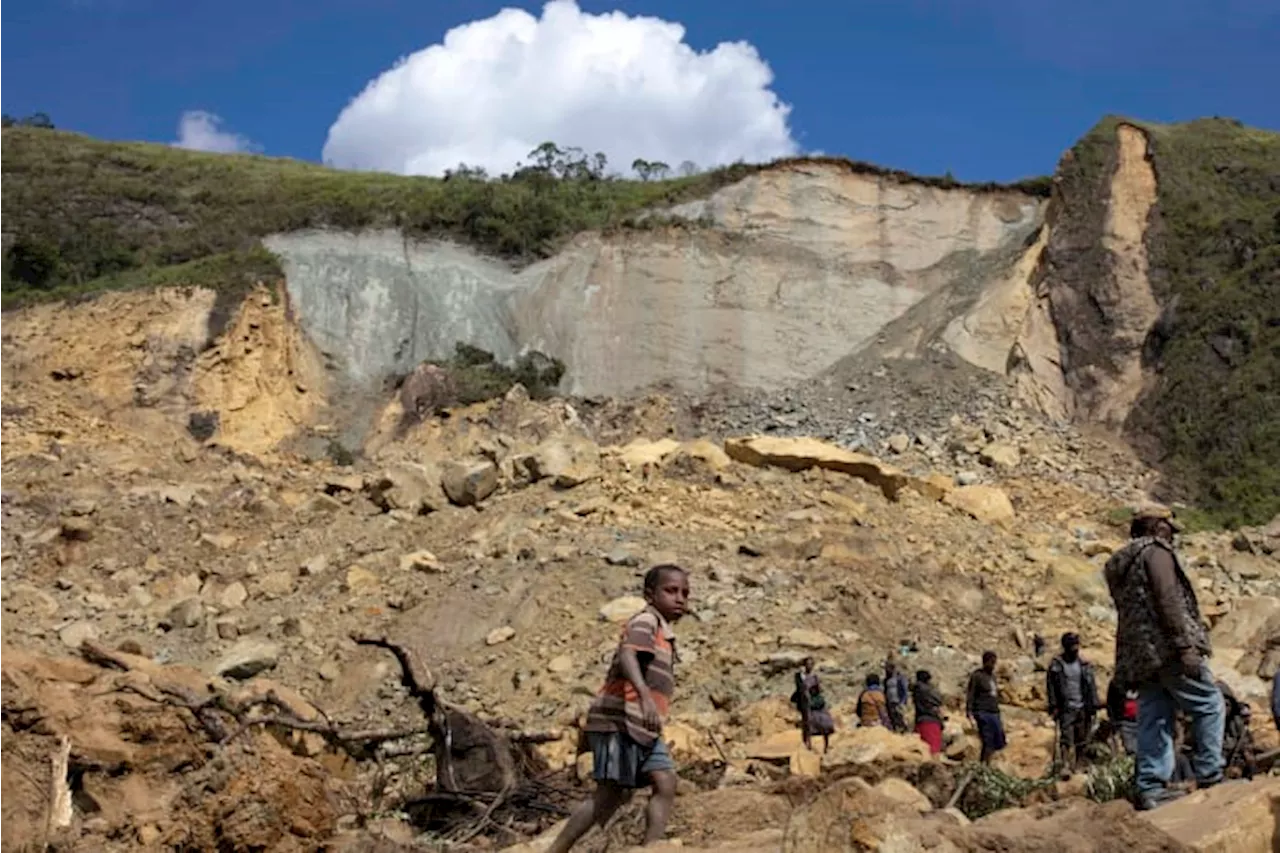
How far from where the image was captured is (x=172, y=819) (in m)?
6.18

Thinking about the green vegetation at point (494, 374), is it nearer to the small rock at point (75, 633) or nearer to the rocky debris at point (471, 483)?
the rocky debris at point (471, 483)

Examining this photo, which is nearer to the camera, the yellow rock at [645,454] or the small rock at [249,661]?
the small rock at [249,661]

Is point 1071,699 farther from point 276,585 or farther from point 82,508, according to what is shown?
point 82,508

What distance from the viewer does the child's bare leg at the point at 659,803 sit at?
16.4ft

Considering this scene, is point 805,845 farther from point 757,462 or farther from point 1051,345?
point 1051,345

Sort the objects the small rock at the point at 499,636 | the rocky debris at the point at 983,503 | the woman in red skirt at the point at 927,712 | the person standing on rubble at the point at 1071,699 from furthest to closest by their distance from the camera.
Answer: the rocky debris at the point at 983,503
the small rock at the point at 499,636
the woman in red skirt at the point at 927,712
the person standing on rubble at the point at 1071,699

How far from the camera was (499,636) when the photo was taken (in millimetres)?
13758

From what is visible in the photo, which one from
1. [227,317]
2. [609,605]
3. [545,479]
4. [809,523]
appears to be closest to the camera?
[609,605]

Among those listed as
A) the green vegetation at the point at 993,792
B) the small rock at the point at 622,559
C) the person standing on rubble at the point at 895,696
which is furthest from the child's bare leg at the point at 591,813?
the small rock at the point at 622,559

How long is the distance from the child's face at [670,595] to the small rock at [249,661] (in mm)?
9512

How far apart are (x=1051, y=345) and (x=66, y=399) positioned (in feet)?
60.3

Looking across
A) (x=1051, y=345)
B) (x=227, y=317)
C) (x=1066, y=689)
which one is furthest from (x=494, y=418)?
(x=1066, y=689)

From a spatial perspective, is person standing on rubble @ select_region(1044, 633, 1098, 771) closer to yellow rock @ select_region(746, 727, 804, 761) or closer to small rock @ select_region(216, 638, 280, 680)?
yellow rock @ select_region(746, 727, 804, 761)

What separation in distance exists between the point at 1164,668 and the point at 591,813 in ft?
7.42
